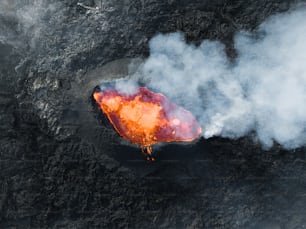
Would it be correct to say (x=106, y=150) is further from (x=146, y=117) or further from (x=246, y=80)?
(x=246, y=80)

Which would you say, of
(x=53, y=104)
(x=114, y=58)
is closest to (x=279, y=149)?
(x=114, y=58)

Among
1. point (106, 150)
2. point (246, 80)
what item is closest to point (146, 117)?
point (106, 150)

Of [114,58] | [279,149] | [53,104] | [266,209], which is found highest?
[114,58]

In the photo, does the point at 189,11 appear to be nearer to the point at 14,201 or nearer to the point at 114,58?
the point at 114,58

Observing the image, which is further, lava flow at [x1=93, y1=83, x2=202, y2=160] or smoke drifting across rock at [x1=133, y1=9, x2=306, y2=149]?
lava flow at [x1=93, y1=83, x2=202, y2=160]

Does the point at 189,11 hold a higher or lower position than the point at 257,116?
higher

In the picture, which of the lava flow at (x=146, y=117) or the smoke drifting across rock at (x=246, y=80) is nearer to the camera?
the smoke drifting across rock at (x=246, y=80)
